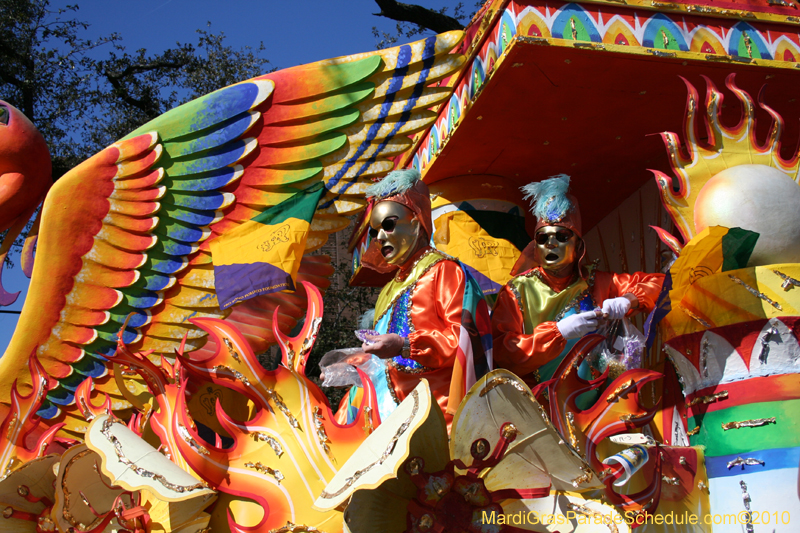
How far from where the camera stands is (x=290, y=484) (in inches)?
101

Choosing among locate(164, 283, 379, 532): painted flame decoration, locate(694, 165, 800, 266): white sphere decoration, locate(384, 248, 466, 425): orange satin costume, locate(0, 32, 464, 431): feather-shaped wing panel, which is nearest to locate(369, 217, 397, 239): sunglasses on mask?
locate(384, 248, 466, 425): orange satin costume

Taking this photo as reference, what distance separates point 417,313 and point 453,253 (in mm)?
1466

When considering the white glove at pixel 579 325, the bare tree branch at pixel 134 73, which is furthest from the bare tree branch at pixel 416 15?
the white glove at pixel 579 325

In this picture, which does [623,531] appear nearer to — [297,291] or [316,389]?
[316,389]

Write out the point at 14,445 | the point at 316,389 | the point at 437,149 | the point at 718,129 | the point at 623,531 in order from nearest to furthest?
the point at 623,531 → the point at 316,389 → the point at 718,129 → the point at 14,445 → the point at 437,149

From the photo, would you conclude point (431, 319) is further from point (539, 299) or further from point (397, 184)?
point (539, 299)

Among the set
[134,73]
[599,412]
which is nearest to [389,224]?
[599,412]

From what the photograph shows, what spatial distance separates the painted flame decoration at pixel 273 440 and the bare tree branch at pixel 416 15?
520 cm

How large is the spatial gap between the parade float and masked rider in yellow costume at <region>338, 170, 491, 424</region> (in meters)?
0.11

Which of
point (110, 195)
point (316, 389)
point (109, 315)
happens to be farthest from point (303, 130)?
point (316, 389)

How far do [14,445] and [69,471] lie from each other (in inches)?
36.4

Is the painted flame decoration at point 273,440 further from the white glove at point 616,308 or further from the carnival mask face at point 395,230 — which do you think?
the white glove at point 616,308

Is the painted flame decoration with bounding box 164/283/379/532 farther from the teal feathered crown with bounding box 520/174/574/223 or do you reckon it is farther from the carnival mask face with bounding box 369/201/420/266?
the teal feathered crown with bounding box 520/174/574/223

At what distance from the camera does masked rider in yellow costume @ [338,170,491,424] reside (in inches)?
104
